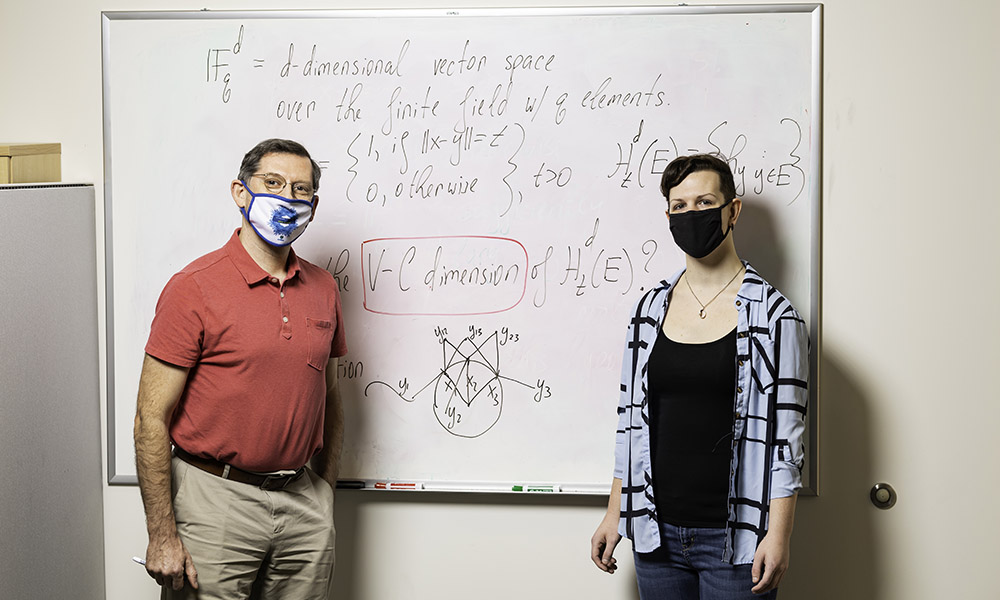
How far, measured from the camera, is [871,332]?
82.7 inches

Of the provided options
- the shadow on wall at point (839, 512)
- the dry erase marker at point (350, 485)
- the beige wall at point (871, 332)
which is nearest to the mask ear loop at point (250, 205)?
the beige wall at point (871, 332)

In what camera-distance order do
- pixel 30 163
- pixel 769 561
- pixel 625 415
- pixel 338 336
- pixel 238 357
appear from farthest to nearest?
pixel 30 163
pixel 338 336
pixel 625 415
pixel 238 357
pixel 769 561

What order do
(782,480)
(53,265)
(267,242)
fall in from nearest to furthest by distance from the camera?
(782,480), (267,242), (53,265)

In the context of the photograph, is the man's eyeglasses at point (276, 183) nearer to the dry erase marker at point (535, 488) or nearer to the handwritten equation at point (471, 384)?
the handwritten equation at point (471, 384)

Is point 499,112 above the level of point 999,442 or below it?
above

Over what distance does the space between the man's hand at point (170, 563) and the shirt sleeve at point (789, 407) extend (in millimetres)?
1179

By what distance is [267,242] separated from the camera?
175 centimetres

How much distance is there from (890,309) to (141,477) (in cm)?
181

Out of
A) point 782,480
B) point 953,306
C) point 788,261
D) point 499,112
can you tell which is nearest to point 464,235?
point 499,112

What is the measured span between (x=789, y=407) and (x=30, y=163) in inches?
74.6

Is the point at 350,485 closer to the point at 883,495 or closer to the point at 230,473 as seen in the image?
the point at 230,473

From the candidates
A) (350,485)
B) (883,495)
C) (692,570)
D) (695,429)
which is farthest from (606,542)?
(883,495)

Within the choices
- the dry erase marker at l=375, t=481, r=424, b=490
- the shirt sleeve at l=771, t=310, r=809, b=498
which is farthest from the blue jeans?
the dry erase marker at l=375, t=481, r=424, b=490

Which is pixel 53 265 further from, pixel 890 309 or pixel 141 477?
pixel 890 309
